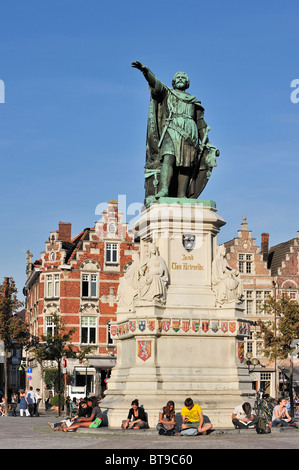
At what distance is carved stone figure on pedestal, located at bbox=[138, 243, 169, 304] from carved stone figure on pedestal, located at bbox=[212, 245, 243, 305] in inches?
50.6

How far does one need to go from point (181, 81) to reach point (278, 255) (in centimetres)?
4615

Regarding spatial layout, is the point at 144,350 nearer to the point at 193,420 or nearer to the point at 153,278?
the point at 153,278

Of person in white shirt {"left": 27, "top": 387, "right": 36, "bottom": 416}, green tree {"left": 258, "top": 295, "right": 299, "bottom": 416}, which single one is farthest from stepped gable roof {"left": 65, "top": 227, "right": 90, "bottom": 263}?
person in white shirt {"left": 27, "top": 387, "right": 36, "bottom": 416}

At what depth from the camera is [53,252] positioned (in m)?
63.1

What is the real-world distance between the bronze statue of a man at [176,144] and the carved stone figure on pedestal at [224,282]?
7.17 feet

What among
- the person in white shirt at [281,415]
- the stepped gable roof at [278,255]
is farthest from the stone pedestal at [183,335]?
the stepped gable roof at [278,255]

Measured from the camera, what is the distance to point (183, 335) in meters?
19.5

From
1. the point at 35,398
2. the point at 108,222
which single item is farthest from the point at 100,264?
the point at 35,398

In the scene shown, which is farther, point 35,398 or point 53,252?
point 53,252

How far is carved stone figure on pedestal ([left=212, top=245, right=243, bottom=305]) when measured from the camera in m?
20.0

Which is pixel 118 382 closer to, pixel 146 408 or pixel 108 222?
pixel 146 408

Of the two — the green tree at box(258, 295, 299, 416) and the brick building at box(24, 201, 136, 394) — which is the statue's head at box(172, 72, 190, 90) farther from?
the brick building at box(24, 201, 136, 394)
